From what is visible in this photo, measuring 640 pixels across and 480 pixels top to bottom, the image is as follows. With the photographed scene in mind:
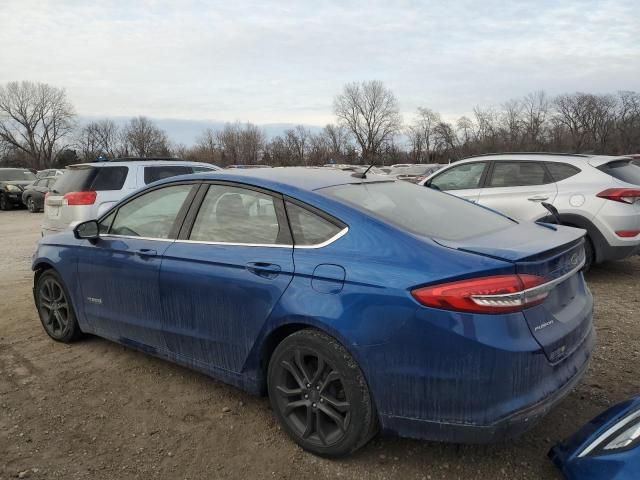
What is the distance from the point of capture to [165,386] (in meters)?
3.70

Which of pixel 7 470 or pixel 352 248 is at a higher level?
pixel 352 248

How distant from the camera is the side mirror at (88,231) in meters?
4.00

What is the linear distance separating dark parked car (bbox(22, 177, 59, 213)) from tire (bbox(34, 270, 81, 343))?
17686mm

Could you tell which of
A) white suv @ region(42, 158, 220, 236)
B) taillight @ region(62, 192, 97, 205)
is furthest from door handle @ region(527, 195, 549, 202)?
taillight @ region(62, 192, 97, 205)

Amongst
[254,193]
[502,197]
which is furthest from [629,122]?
[254,193]

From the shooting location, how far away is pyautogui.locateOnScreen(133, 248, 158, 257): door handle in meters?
3.50

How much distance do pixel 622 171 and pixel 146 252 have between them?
227 inches

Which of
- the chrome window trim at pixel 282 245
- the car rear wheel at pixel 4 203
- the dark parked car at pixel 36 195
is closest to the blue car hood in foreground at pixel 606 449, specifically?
the chrome window trim at pixel 282 245

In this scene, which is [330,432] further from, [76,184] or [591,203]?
[76,184]

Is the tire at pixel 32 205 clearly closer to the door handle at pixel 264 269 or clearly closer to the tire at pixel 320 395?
the door handle at pixel 264 269

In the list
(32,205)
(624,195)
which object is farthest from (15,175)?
(624,195)

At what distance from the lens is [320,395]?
8.92 feet

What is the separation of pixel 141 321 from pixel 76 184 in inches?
211

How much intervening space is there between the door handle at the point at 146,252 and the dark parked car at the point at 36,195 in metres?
19.2
